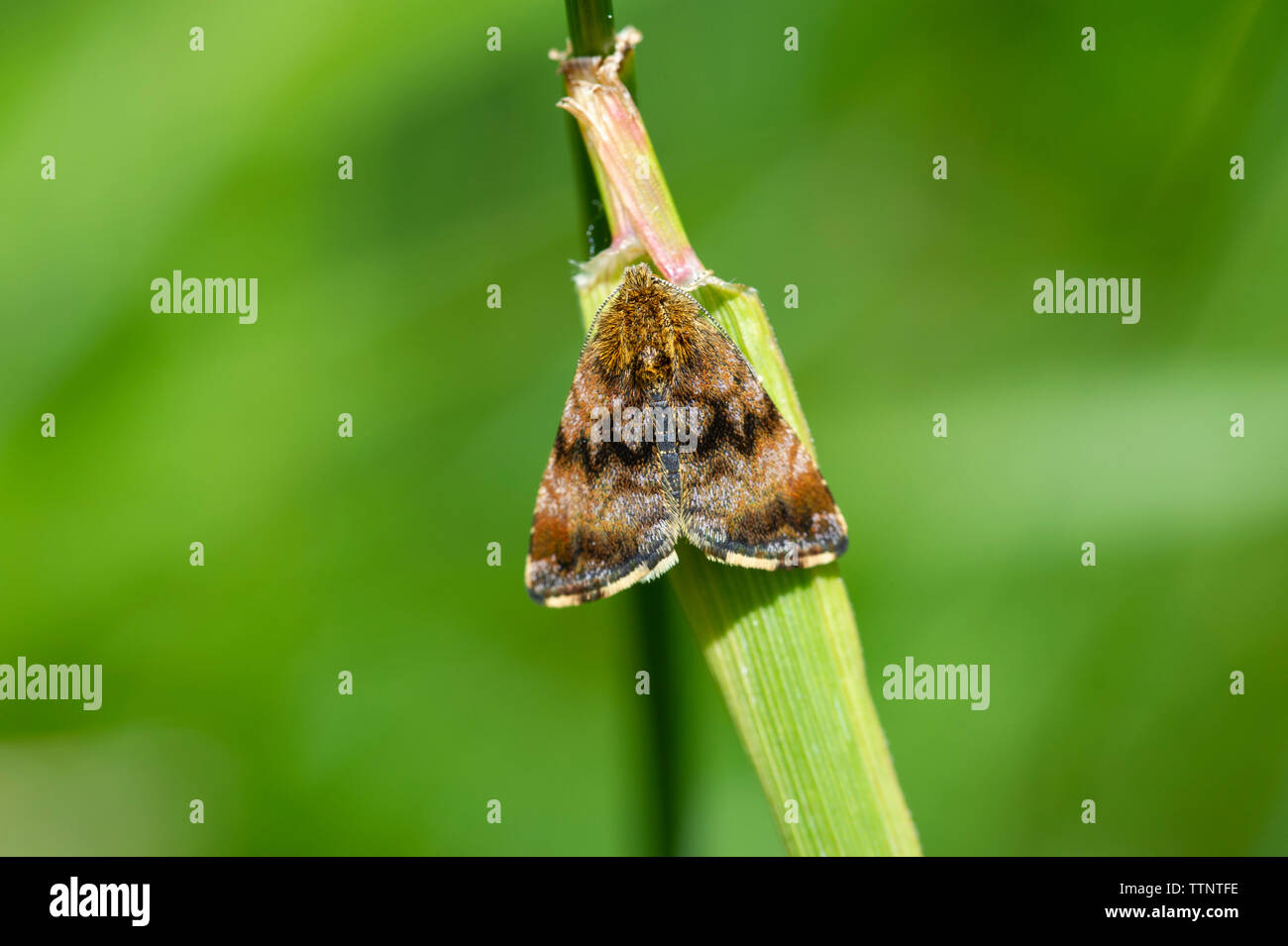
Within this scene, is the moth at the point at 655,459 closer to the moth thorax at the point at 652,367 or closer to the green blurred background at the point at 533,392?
the moth thorax at the point at 652,367

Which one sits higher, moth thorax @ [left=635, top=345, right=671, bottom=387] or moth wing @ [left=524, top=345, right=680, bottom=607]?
moth thorax @ [left=635, top=345, right=671, bottom=387]

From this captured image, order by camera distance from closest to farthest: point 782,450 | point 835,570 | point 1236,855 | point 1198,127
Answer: point 835,570, point 782,450, point 1236,855, point 1198,127

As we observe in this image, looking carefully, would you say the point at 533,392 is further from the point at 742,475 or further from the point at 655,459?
the point at 742,475

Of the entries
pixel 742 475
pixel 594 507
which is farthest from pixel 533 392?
pixel 742 475

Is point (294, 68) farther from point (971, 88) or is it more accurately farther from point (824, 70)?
point (971, 88)

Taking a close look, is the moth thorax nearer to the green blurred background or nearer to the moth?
the moth

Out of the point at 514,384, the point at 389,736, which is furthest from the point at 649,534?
the point at 389,736

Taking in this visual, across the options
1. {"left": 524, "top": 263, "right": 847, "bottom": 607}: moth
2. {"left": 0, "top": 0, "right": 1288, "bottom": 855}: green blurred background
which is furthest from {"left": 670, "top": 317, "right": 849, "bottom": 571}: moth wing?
{"left": 0, "top": 0, "right": 1288, "bottom": 855}: green blurred background
